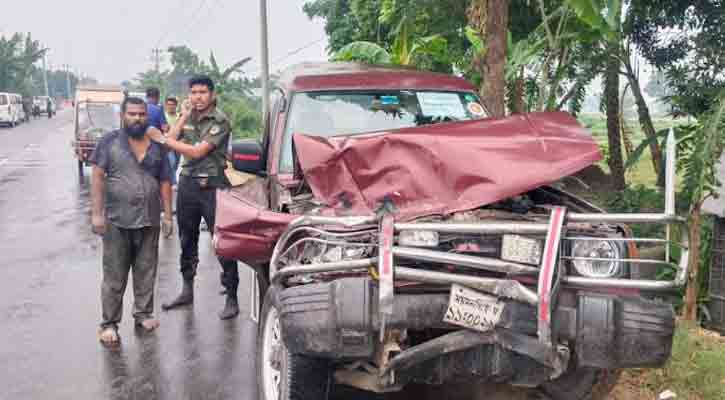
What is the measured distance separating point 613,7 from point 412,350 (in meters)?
3.98

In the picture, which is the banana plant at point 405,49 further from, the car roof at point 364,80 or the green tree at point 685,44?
the car roof at point 364,80

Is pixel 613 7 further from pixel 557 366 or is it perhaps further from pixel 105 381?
pixel 105 381

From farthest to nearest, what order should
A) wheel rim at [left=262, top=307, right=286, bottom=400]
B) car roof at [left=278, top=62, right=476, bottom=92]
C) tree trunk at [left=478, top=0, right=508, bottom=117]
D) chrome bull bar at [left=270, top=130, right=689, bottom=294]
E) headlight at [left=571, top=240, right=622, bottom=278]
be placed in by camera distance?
tree trunk at [left=478, top=0, right=508, bottom=117]
car roof at [left=278, top=62, right=476, bottom=92]
wheel rim at [left=262, top=307, right=286, bottom=400]
headlight at [left=571, top=240, right=622, bottom=278]
chrome bull bar at [left=270, top=130, right=689, bottom=294]

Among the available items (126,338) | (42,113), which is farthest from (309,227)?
(42,113)

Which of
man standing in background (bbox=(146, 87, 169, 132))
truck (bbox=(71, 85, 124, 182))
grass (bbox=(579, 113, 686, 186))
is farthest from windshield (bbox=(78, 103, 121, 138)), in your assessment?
grass (bbox=(579, 113, 686, 186))

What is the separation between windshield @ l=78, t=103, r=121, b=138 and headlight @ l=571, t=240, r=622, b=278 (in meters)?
16.3

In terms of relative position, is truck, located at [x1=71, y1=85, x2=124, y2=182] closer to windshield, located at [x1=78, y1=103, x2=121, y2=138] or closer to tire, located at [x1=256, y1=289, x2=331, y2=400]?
windshield, located at [x1=78, y1=103, x2=121, y2=138]

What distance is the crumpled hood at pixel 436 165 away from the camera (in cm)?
373

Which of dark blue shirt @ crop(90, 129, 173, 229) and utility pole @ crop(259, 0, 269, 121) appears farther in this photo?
utility pole @ crop(259, 0, 269, 121)

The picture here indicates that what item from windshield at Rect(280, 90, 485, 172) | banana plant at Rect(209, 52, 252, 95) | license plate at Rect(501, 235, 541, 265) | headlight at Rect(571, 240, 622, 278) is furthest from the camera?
banana plant at Rect(209, 52, 252, 95)

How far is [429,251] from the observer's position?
3.28 m

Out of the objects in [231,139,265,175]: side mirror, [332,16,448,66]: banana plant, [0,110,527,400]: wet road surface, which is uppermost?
[332,16,448,66]: banana plant

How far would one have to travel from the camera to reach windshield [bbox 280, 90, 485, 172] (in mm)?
5301

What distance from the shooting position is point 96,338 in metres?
5.76
